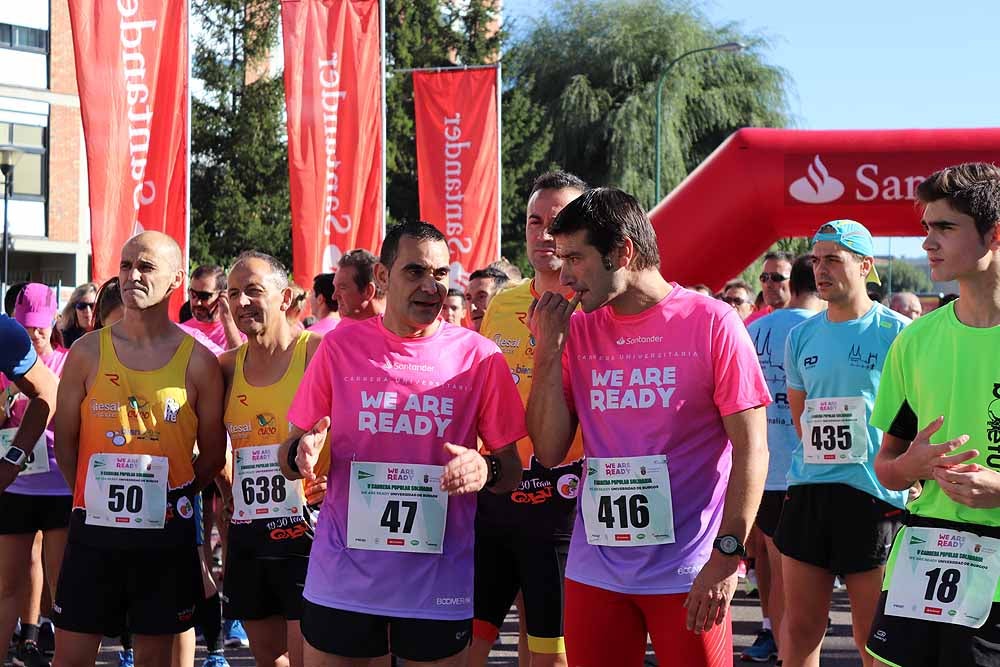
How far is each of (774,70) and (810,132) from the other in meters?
26.0

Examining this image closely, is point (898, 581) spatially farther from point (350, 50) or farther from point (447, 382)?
point (350, 50)

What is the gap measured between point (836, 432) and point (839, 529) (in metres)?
0.44

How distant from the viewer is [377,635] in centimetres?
382

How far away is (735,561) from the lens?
342 centimetres

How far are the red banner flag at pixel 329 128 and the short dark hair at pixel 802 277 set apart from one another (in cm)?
722

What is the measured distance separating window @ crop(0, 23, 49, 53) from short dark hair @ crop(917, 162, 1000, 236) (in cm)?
3736

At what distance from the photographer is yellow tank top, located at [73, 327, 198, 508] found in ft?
16.0

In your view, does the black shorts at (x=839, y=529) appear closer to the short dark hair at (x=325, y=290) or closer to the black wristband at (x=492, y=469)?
the black wristband at (x=492, y=469)

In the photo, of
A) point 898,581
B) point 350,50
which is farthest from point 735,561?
point 350,50

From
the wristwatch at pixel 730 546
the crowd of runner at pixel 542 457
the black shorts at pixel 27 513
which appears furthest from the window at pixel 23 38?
the wristwatch at pixel 730 546

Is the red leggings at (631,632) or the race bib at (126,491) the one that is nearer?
the red leggings at (631,632)

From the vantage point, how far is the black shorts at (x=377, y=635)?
12.4 ft

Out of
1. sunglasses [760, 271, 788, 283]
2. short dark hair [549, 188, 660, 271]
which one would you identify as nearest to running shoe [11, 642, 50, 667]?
short dark hair [549, 188, 660, 271]

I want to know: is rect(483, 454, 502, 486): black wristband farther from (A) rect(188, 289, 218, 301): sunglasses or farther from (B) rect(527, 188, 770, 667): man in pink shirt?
(A) rect(188, 289, 218, 301): sunglasses
